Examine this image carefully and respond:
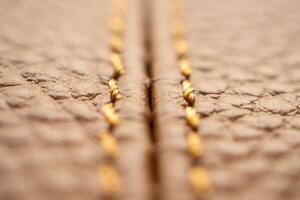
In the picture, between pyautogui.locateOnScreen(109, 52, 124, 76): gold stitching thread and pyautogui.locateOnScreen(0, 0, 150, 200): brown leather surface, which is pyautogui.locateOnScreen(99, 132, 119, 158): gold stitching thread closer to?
pyautogui.locateOnScreen(0, 0, 150, 200): brown leather surface

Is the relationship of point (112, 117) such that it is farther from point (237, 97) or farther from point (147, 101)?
point (237, 97)

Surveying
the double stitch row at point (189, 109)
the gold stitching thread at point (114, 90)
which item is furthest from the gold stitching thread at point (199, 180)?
the gold stitching thread at point (114, 90)

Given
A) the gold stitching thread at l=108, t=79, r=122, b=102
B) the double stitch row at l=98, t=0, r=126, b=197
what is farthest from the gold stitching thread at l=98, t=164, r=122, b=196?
the gold stitching thread at l=108, t=79, r=122, b=102

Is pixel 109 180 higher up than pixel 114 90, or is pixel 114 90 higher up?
pixel 114 90

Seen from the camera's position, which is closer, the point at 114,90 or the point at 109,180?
the point at 109,180

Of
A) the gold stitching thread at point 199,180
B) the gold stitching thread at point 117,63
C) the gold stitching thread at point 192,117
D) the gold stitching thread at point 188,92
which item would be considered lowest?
the gold stitching thread at point 199,180

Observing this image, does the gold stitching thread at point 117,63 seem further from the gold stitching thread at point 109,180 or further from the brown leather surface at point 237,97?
the gold stitching thread at point 109,180

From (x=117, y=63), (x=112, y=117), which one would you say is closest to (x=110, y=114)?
(x=112, y=117)
